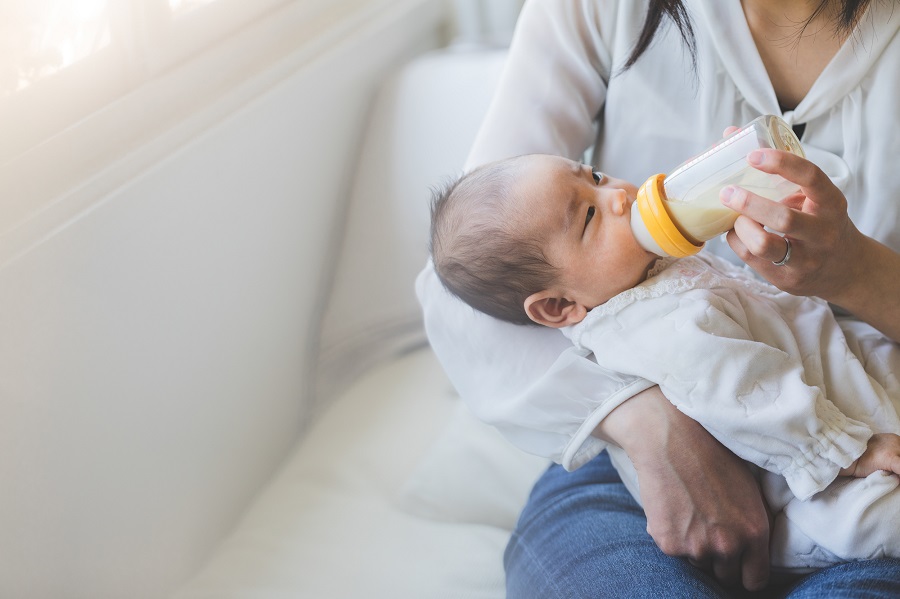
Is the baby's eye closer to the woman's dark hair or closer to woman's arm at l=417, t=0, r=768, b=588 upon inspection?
woman's arm at l=417, t=0, r=768, b=588

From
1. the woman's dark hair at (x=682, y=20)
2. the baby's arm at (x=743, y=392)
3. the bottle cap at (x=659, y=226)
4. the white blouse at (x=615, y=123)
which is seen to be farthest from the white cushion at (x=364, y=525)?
the woman's dark hair at (x=682, y=20)

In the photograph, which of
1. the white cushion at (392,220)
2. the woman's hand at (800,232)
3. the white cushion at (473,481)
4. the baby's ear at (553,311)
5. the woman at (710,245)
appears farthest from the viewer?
the white cushion at (392,220)

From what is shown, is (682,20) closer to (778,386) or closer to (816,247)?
(816,247)

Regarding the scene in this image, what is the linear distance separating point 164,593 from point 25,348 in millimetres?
486

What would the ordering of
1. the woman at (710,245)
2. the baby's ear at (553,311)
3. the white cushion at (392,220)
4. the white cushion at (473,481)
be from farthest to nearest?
the white cushion at (392,220) < the white cushion at (473,481) < the baby's ear at (553,311) < the woman at (710,245)

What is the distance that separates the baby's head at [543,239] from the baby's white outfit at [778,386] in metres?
0.04

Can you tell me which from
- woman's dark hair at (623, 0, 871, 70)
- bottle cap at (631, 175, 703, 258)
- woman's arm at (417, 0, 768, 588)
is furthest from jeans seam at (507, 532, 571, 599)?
woman's dark hair at (623, 0, 871, 70)

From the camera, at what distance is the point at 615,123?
48.0 inches

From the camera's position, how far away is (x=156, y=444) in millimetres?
1256

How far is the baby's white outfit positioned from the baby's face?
3cm

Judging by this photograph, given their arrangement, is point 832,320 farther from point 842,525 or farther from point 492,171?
point 492,171

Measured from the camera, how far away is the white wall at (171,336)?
1048 mm

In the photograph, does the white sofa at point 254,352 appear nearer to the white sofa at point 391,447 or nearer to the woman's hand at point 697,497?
the white sofa at point 391,447

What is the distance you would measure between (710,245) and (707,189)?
37cm
